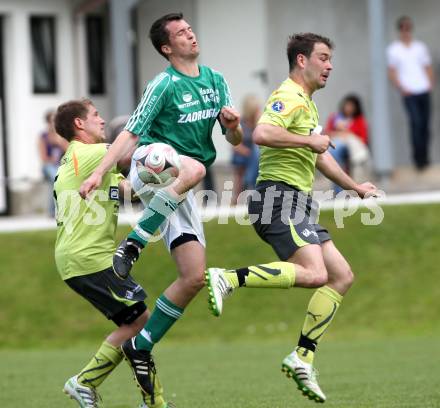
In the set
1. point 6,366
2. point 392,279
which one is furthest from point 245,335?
point 6,366

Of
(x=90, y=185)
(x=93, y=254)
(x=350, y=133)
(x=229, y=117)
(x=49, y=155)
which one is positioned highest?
(x=229, y=117)

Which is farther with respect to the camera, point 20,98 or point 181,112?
point 20,98

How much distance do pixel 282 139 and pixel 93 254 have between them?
1523 mm

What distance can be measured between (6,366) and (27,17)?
35.4ft

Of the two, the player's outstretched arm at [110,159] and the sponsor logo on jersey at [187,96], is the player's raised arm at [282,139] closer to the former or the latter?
the sponsor logo on jersey at [187,96]

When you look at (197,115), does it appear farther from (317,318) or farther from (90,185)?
(317,318)

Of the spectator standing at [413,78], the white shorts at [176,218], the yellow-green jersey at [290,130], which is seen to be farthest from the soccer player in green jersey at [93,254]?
the spectator standing at [413,78]

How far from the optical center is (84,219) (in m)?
9.29

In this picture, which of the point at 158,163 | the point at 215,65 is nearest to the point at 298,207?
the point at 158,163

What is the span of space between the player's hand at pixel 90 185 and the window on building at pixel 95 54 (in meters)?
16.6

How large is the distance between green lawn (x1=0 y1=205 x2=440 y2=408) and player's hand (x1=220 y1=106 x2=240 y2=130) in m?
4.42

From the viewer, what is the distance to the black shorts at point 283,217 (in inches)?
360

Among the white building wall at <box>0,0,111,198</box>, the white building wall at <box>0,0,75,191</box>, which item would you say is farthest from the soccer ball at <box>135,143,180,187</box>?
the white building wall at <box>0,0,75,191</box>

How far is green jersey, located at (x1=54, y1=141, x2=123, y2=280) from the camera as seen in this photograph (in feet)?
30.3
